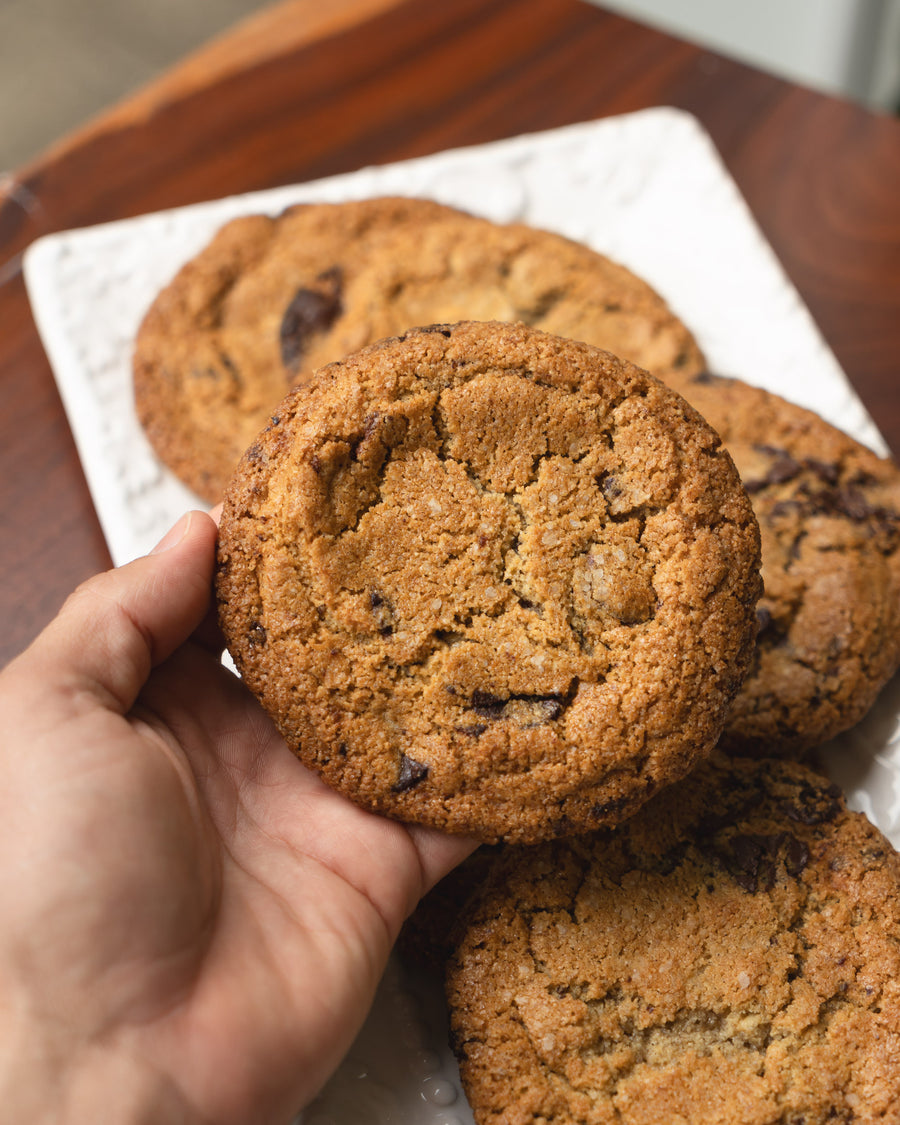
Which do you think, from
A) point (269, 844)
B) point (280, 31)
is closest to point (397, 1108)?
point (269, 844)

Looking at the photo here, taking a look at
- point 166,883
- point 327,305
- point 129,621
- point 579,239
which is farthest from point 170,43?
point 166,883

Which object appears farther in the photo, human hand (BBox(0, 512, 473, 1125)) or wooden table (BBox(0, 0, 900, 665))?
wooden table (BBox(0, 0, 900, 665))

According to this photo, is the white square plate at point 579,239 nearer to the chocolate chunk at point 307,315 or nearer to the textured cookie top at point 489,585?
the chocolate chunk at point 307,315

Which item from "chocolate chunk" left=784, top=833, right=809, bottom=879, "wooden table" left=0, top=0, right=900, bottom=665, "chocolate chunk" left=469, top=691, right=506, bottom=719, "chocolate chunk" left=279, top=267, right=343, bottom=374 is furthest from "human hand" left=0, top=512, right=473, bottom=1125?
"wooden table" left=0, top=0, right=900, bottom=665

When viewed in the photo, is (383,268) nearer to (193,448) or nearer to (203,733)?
(193,448)

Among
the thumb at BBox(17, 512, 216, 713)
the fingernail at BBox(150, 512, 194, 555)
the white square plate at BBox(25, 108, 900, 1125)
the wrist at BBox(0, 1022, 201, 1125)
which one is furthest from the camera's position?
the white square plate at BBox(25, 108, 900, 1125)

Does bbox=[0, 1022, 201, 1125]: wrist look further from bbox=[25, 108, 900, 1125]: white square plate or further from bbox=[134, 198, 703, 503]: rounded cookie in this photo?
bbox=[134, 198, 703, 503]: rounded cookie

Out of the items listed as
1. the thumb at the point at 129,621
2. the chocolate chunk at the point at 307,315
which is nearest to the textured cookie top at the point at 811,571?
the chocolate chunk at the point at 307,315
